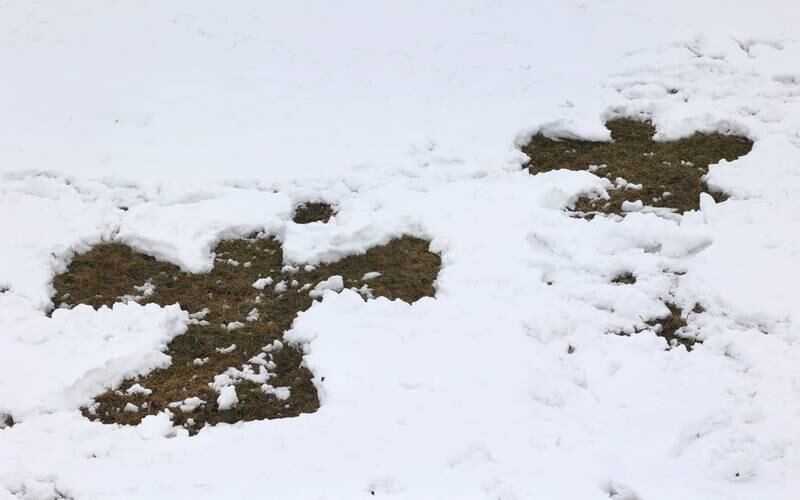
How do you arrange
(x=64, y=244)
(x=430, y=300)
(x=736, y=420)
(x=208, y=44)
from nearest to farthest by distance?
(x=736, y=420)
(x=430, y=300)
(x=64, y=244)
(x=208, y=44)

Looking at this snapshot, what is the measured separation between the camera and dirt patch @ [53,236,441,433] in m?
6.69

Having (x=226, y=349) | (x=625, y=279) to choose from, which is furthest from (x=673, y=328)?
(x=226, y=349)

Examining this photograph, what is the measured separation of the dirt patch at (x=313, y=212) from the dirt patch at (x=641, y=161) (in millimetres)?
2893

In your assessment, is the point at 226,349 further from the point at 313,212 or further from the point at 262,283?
the point at 313,212

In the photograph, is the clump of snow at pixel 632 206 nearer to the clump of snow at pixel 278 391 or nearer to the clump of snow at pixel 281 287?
the clump of snow at pixel 281 287

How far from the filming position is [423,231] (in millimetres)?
9039

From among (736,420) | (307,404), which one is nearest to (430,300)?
(307,404)

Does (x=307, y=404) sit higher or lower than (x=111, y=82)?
lower

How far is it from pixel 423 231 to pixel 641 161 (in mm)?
3415

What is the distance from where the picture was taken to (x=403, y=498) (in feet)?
18.3

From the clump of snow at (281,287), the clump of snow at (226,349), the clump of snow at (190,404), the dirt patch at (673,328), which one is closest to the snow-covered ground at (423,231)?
the dirt patch at (673,328)

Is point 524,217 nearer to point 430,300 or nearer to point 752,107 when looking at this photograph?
point 430,300

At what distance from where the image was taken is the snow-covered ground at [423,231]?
5.95 metres

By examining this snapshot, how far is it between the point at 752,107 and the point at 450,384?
24.3ft
